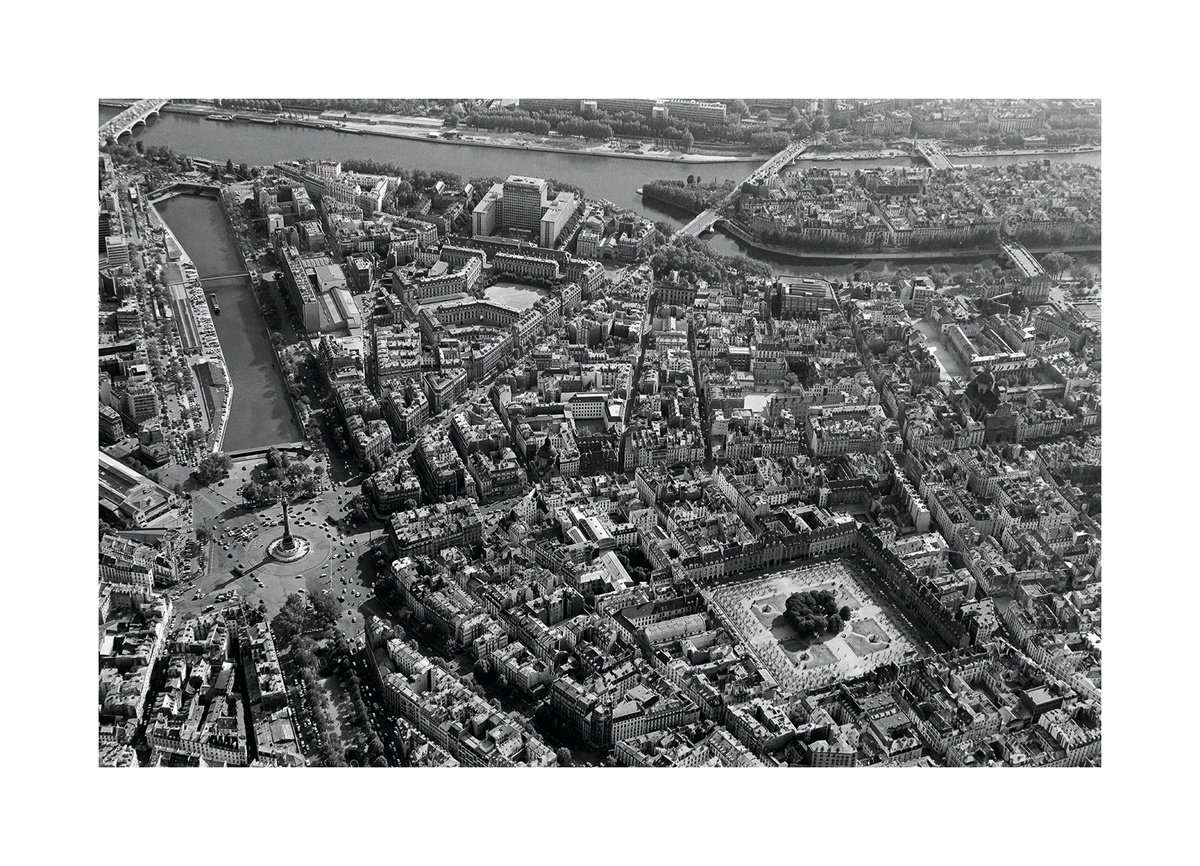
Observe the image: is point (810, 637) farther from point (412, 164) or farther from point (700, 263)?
point (412, 164)

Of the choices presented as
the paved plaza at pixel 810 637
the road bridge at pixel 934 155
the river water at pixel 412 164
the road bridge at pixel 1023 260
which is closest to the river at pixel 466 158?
the river water at pixel 412 164

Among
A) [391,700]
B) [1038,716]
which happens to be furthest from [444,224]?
[1038,716]

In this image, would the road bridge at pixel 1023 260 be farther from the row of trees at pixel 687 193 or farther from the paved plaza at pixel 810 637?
the paved plaza at pixel 810 637

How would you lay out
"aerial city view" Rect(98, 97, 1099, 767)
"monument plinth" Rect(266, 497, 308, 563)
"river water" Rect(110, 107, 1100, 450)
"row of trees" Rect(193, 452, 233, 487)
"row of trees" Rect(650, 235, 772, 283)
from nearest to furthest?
"aerial city view" Rect(98, 97, 1099, 767)
"monument plinth" Rect(266, 497, 308, 563)
"row of trees" Rect(193, 452, 233, 487)
"row of trees" Rect(650, 235, 772, 283)
"river water" Rect(110, 107, 1100, 450)

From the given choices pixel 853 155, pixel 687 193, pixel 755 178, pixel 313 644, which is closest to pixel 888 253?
pixel 853 155

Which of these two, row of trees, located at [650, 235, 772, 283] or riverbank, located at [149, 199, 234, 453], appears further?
row of trees, located at [650, 235, 772, 283]

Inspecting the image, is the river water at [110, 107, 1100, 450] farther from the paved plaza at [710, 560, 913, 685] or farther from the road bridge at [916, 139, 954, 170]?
the paved plaza at [710, 560, 913, 685]

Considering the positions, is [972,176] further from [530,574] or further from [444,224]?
[530,574]

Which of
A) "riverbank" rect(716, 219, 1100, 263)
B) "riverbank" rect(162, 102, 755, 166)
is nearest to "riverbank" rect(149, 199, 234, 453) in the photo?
"riverbank" rect(162, 102, 755, 166)
